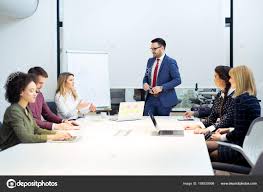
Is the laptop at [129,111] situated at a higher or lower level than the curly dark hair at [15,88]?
lower

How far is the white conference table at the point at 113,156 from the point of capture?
5.22 ft

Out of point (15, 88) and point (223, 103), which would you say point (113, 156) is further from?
point (223, 103)

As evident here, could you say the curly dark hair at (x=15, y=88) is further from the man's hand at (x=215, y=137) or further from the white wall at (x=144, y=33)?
the white wall at (x=144, y=33)

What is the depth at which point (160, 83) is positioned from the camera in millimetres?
4367

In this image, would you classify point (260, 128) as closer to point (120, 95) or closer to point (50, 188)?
point (50, 188)

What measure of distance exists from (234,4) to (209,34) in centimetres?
57

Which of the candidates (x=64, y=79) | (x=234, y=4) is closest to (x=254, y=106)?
(x=64, y=79)

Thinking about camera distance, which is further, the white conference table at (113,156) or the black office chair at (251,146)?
the black office chair at (251,146)

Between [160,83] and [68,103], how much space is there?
3.77 feet

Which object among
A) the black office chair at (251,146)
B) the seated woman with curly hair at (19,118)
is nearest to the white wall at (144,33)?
the black office chair at (251,146)

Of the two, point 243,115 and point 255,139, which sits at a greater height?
point 243,115

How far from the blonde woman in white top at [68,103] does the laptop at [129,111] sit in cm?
52

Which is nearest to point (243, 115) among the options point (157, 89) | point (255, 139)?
point (255, 139)

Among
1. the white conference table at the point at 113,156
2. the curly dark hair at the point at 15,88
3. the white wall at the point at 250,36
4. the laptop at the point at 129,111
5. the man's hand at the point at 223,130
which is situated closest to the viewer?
the white conference table at the point at 113,156
